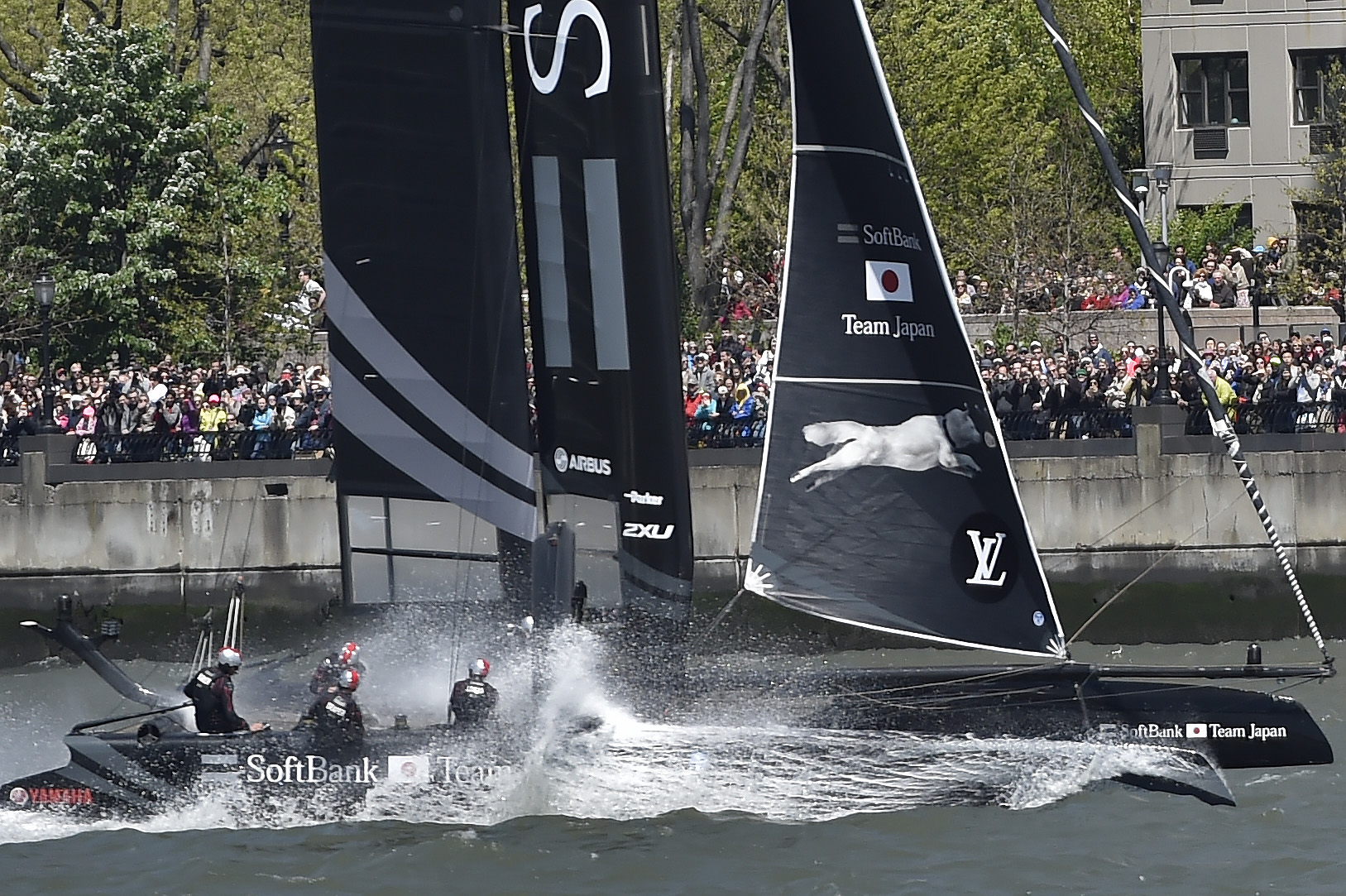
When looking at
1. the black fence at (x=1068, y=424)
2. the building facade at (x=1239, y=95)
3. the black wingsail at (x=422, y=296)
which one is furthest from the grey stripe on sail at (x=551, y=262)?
the building facade at (x=1239, y=95)

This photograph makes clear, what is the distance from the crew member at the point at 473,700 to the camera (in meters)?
14.7

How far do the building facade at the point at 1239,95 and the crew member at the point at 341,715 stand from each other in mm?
30045

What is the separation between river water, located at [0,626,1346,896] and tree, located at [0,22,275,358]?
61.3 feet

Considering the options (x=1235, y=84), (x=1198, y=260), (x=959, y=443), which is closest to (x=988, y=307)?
(x=1198, y=260)

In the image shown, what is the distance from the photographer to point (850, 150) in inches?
564

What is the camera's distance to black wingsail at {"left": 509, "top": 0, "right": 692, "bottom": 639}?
14469mm

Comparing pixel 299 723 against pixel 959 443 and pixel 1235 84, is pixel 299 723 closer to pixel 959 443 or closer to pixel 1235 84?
pixel 959 443

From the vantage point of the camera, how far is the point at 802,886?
44.1 feet

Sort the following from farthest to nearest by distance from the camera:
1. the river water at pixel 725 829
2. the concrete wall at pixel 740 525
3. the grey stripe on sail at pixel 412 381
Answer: the concrete wall at pixel 740 525, the grey stripe on sail at pixel 412 381, the river water at pixel 725 829

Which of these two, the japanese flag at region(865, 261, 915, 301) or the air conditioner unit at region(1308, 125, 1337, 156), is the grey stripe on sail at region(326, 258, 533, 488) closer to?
the japanese flag at region(865, 261, 915, 301)

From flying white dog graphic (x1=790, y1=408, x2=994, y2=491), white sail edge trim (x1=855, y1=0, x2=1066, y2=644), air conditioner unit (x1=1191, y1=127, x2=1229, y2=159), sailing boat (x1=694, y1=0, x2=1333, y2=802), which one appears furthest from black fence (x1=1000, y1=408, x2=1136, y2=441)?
air conditioner unit (x1=1191, y1=127, x2=1229, y2=159)

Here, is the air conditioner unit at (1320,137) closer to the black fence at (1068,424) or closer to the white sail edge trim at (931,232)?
the black fence at (1068,424)

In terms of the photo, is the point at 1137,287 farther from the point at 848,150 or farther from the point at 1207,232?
the point at 848,150

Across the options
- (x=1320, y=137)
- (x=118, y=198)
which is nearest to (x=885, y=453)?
(x=118, y=198)
